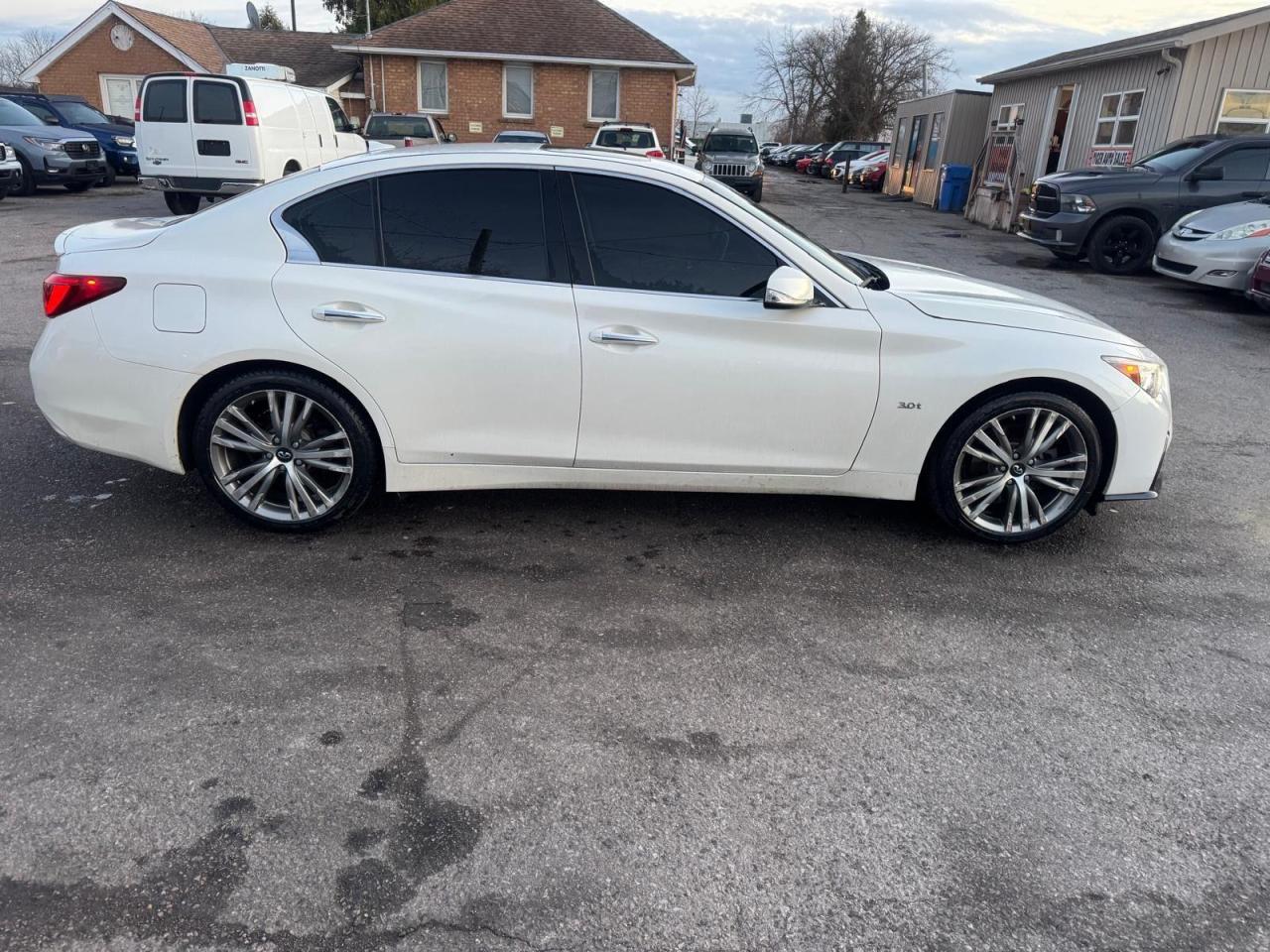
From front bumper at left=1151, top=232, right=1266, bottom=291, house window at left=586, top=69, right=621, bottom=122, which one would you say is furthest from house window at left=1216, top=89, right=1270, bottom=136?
house window at left=586, top=69, right=621, bottom=122

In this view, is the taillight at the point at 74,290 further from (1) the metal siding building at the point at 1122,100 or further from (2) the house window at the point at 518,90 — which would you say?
(2) the house window at the point at 518,90

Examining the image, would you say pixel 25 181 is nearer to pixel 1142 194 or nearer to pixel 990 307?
pixel 1142 194

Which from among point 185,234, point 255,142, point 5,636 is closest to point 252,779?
point 5,636

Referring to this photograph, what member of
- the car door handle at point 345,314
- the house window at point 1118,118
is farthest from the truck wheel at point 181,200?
the house window at point 1118,118

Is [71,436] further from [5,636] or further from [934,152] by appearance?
[934,152]

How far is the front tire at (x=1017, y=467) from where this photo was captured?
13.4 feet

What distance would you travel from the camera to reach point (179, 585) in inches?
146

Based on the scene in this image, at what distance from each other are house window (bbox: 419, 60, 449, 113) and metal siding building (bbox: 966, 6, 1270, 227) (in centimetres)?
1693

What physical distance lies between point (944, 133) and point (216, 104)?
738 inches

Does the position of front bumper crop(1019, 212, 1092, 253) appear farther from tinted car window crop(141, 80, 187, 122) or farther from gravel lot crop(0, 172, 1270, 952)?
tinted car window crop(141, 80, 187, 122)

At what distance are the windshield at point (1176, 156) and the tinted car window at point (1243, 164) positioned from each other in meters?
0.29

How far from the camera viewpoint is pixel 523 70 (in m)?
29.8

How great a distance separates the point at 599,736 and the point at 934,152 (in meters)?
26.7

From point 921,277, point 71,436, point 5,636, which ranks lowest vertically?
point 5,636
